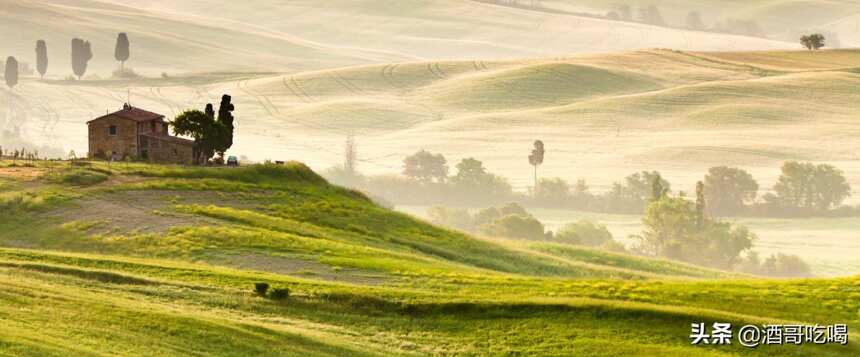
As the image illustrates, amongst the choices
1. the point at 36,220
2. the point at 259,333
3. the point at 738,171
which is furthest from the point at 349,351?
the point at 738,171

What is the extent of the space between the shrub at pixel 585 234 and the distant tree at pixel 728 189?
44.8 feet

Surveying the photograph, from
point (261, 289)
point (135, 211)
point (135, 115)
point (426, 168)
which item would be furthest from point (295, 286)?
point (426, 168)

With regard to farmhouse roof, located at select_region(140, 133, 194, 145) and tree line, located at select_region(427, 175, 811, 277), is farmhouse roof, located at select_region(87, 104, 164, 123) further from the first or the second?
tree line, located at select_region(427, 175, 811, 277)

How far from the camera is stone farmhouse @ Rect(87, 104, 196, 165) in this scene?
269ft

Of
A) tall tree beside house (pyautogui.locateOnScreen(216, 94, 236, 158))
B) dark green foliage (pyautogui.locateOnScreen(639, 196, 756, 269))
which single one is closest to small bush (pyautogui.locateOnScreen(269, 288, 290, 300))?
tall tree beside house (pyautogui.locateOnScreen(216, 94, 236, 158))

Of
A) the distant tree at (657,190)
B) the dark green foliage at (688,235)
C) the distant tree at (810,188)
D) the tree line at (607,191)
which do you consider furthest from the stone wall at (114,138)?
the distant tree at (810,188)

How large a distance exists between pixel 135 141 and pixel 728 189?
61717mm

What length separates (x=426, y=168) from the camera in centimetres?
14600

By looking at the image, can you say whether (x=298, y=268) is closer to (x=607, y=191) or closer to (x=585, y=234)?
(x=585, y=234)

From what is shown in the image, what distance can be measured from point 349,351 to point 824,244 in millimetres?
76611

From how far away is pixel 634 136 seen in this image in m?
162

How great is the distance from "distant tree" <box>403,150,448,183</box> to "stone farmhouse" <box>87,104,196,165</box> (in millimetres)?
63075

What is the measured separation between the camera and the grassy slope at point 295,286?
42312 millimetres

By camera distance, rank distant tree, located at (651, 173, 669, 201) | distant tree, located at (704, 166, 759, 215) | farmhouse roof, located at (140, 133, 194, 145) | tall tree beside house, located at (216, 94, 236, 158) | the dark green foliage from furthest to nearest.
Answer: distant tree, located at (704, 166, 759, 215) → distant tree, located at (651, 173, 669, 201) → the dark green foliage → farmhouse roof, located at (140, 133, 194, 145) → tall tree beside house, located at (216, 94, 236, 158)
